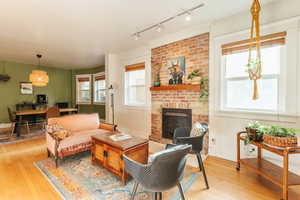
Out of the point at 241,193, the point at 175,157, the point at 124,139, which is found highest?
the point at 175,157

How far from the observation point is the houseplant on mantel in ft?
5.62

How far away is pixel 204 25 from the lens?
10.0 feet

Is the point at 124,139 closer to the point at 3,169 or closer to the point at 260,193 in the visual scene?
the point at 260,193

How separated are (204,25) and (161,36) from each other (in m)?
1.06

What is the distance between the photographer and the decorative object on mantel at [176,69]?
3.46m

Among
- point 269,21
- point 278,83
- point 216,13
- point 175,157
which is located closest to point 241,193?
point 175,157

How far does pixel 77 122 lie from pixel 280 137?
372 centimetres

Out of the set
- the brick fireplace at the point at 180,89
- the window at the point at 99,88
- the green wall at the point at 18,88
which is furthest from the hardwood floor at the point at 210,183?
the green wall at the point at 18,88

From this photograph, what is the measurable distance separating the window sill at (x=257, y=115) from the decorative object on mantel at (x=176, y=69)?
1168mm

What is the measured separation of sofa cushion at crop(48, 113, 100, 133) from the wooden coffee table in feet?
3.59

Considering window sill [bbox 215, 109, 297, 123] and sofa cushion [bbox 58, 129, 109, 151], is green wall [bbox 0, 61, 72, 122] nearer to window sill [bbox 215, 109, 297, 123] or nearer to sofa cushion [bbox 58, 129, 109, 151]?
sofa cushion [bbox 58, 129, 109, 151]

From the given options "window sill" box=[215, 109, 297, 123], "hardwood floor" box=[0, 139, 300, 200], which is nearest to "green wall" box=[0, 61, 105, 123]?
"hardwood floor" box=[0, 139, 300, 200]

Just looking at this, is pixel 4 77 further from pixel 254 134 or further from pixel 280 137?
pixel 280 137

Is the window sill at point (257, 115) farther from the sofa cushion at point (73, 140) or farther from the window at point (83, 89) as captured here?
the window at point (83, 89)
